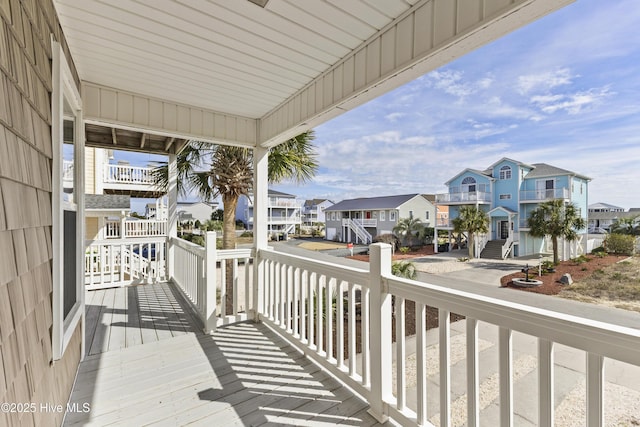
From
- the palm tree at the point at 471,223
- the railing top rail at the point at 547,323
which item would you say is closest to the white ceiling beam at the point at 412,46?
the railing top rail at the point at 547,323

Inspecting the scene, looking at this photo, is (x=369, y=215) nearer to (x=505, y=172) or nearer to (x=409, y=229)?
(x=409, y=229)

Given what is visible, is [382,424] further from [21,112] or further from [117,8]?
[117,8]

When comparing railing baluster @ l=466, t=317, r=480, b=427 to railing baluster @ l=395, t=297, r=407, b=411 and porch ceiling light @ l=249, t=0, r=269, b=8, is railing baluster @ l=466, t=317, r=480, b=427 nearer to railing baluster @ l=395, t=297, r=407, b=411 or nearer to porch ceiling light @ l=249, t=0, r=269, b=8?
railing baluster @ l=395, t=297, r=407, b=411

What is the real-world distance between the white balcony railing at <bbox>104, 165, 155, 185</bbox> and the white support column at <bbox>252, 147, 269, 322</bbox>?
28.0 feet

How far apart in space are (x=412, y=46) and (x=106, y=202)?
711cm

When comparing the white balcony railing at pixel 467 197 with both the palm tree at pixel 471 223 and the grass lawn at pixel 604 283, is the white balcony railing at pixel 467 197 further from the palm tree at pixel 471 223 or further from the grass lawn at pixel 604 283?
the grass lawn at pixel 604 283

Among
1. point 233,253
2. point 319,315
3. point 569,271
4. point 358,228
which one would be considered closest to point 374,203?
point 358,228

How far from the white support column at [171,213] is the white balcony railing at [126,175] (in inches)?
232

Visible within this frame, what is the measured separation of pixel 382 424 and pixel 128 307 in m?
3.60

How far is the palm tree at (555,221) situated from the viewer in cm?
313

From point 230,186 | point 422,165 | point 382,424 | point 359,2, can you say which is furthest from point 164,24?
point 422,165

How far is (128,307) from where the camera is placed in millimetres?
3787

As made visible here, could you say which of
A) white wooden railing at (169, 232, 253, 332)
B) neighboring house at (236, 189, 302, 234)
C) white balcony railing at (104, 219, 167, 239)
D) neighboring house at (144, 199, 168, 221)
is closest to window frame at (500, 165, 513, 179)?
white wooden railing at (169, 232, 253, 332)

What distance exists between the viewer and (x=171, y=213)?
16.7ft
